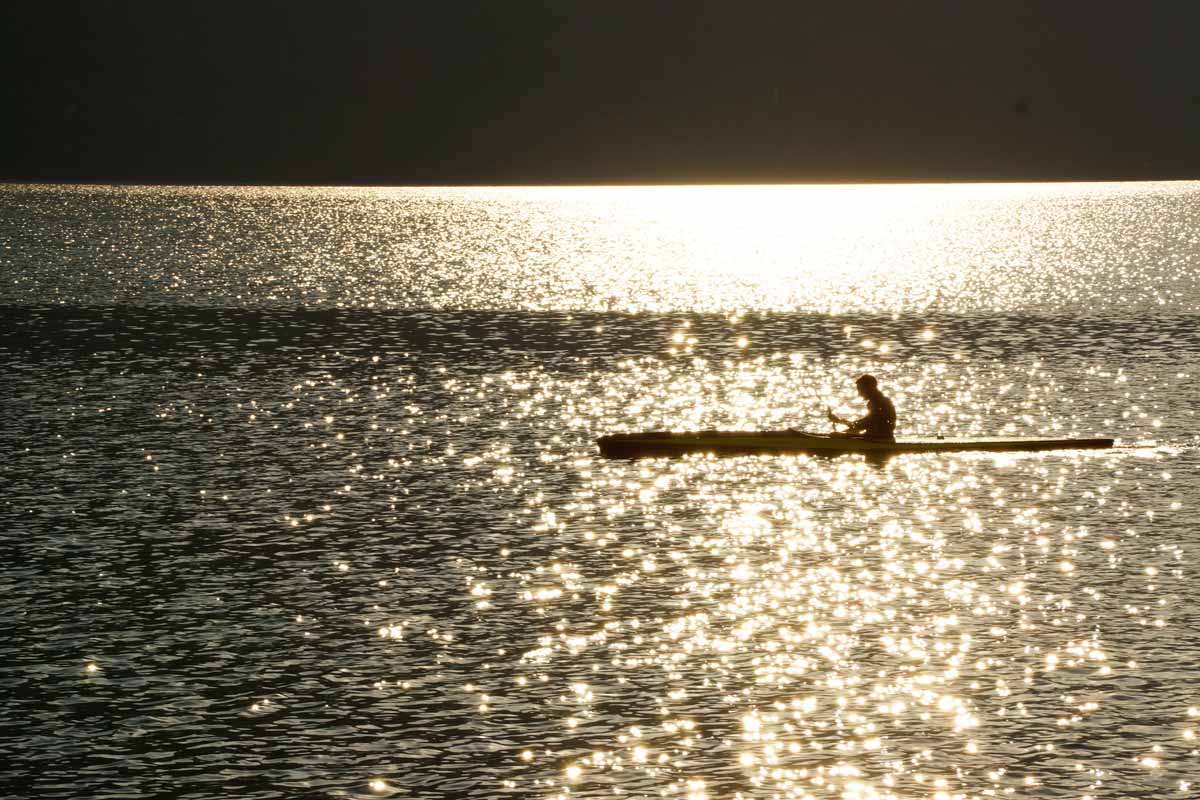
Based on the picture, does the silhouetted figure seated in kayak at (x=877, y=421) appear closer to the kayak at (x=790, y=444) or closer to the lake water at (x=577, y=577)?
the kayak at (x=790, y=444)

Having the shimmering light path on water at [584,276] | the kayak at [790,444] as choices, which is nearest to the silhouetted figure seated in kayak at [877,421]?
the kayak at [790,444]

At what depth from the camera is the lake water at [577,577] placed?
24281mm

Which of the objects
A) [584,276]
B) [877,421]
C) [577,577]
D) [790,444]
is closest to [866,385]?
[877,421]

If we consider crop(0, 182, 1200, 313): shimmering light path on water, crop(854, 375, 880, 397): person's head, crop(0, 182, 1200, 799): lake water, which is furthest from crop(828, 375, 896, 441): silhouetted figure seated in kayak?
crop(0, 182, 1200, 313): shimmering light path on water

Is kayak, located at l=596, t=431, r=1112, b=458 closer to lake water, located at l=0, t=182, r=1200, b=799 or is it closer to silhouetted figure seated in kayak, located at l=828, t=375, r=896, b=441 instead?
silhouetted figure seated in kayak, located at l=828, t=375, r=896, b=441

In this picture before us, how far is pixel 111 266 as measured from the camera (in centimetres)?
14312

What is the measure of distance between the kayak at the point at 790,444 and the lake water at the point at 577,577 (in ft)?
1.91

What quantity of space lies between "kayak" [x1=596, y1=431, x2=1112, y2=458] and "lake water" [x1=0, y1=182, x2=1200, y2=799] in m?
0.58

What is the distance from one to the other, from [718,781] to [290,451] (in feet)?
100

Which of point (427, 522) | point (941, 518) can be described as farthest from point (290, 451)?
point (941, 518)

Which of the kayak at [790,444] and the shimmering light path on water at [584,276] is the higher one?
the shimmering light path on water at [584,276]

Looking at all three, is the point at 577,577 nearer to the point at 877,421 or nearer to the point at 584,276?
the point at 877,421

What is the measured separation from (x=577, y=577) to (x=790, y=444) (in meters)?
13.5

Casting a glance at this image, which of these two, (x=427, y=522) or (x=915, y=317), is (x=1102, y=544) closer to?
(x=427, y=522)
